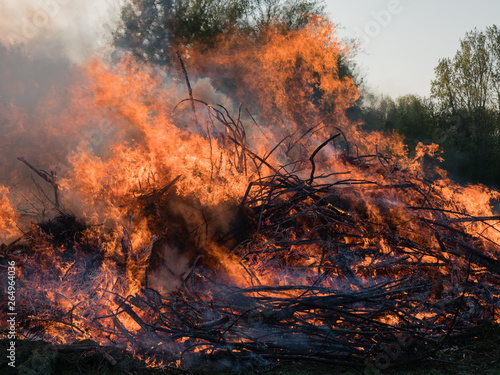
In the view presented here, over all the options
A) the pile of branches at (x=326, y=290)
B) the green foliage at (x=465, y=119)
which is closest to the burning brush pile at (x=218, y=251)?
the pile of branches at (x=326, y=290)

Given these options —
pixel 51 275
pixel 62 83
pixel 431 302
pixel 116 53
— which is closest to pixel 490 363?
pixel 431 302

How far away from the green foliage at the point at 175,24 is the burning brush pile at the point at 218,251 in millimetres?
18293

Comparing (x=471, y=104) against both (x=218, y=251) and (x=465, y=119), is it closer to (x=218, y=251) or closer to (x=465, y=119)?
(x=465, y=119)

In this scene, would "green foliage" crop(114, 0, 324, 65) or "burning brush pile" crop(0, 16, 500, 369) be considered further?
"green foliage" crop(114, 0, 324, 65)

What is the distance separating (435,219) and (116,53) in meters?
22.8

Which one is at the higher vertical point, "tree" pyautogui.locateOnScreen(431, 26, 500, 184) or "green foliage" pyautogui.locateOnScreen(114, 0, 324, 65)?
"green foliage" pyautogui.locateOnScreen(114, 0, 324, 65)

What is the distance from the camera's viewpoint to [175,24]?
2488cm

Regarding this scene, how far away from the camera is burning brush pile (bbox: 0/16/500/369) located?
12.5 ft

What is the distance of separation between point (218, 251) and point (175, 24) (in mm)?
22957

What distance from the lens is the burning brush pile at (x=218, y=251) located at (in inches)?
150

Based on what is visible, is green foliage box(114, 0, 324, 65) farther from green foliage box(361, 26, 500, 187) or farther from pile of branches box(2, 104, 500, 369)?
pile of branches box(2, 104, 500, 369)

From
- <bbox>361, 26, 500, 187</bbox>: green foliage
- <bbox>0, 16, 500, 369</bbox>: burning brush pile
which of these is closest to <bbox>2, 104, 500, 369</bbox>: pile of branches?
<bbox>0, 16, 500, 369</bbox>: burning brush pile

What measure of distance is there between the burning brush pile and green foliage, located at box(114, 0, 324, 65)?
18293 mm

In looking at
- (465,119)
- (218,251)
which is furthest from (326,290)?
(465,119)
